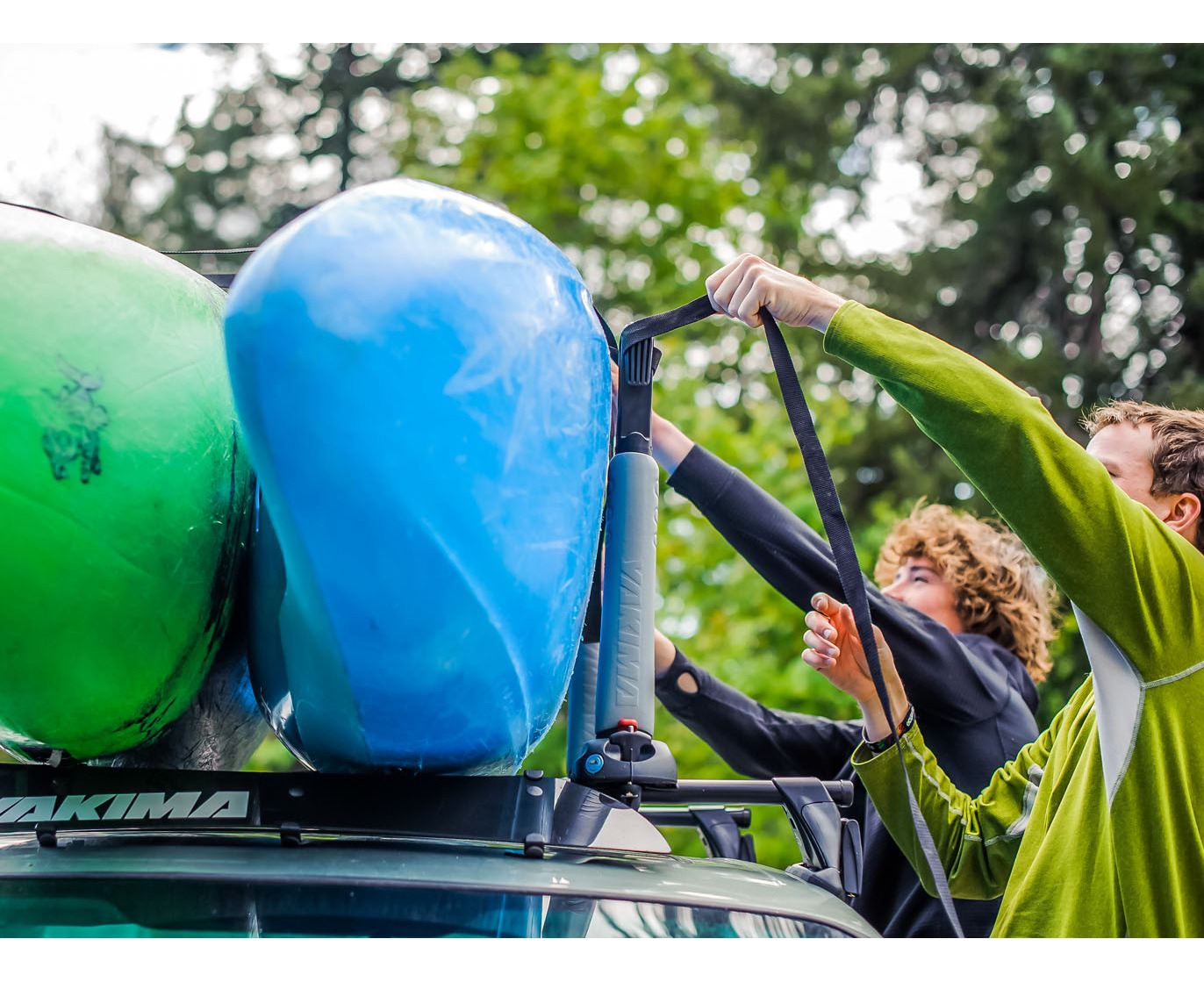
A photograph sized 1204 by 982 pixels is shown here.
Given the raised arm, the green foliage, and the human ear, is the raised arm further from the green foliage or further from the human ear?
the green foliage

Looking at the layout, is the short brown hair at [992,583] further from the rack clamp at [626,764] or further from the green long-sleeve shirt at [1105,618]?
the rack clamp at [626,764]

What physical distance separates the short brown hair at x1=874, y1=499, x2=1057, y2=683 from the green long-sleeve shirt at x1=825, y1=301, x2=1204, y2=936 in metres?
1.21

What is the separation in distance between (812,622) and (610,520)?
0.53 m

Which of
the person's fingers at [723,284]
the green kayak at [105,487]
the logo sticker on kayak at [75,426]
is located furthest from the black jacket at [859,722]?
the logo sticker on kayak at [75,426]

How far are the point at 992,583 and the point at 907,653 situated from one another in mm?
663

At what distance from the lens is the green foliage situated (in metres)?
6.50

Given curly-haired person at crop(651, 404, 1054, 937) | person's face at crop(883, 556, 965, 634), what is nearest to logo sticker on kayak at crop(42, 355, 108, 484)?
curly-haired person at crop(651, 404, 1054, 937)

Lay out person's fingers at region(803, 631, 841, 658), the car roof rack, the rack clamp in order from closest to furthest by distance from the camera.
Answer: the car roof rack
the rack clamp
person's fingers at region(803, 631, 841, 658)

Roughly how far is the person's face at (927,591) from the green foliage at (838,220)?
9.21 ft

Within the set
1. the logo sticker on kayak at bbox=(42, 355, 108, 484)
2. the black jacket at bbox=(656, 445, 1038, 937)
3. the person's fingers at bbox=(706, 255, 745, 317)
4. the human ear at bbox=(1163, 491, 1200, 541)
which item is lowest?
the black jacket at bbox=(656, 445, 1038, 937)

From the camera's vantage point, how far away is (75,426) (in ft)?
3.82

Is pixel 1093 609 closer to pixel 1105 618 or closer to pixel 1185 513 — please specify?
pixel 1105 618

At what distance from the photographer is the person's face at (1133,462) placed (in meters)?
1.78

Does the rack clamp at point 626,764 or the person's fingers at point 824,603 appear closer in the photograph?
the rack clamp at point 626,764
